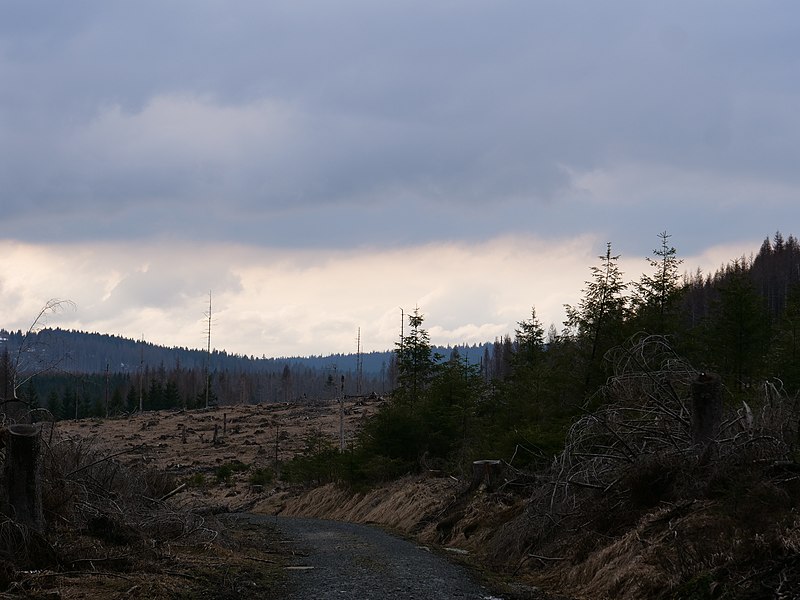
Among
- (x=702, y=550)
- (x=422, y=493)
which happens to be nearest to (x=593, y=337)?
(x=422, y=493)

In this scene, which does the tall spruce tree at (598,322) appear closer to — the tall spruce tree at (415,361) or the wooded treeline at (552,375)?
the wooded treeline at (552,375)

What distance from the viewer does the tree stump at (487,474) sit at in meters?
19.8

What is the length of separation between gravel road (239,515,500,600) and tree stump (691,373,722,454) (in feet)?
13.5

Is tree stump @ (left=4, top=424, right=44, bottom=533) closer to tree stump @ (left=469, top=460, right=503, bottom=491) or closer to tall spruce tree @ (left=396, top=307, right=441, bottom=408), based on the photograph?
tree stump @ (left=469, top=460, right=503, bottom=491)

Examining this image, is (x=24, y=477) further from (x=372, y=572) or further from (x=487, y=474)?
(x=487, y=474)

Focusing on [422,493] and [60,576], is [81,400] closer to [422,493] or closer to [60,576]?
[422,493]

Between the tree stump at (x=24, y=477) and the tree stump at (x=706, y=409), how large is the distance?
377 inches

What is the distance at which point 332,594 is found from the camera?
10.5m

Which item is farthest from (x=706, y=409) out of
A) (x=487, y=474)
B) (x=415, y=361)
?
(x=415, y=361)

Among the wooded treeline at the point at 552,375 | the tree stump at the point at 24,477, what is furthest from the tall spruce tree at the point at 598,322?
the tree stump at the point at 24,477

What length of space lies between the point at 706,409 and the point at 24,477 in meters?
9.92

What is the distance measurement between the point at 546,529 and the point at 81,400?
4637 inches

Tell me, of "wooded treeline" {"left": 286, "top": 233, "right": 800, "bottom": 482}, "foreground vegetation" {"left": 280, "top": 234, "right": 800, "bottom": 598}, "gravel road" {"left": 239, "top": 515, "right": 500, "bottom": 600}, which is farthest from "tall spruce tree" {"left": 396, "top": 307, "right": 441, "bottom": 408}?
"gravel road" {"left": 239, "top": 515, "right": 500, "bottom": 600}

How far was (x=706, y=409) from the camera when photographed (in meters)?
12.1
